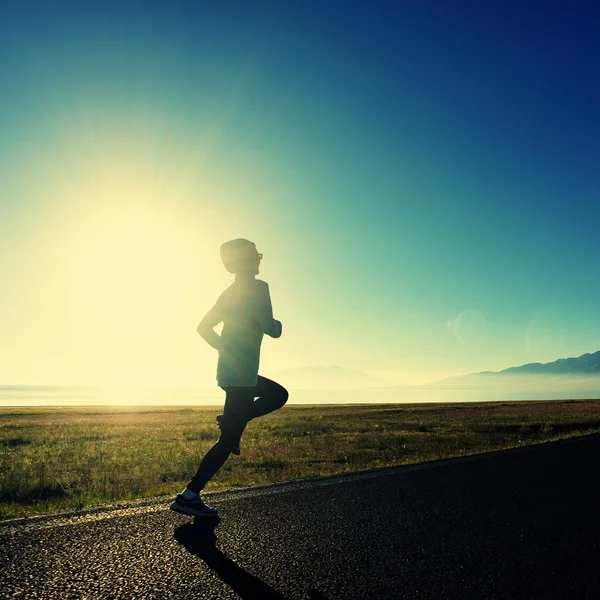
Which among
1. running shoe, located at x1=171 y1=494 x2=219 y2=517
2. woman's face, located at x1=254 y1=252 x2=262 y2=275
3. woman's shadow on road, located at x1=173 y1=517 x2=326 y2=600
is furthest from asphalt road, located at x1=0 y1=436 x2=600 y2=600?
woman's face, located at x1=254 y1=252 x2=262 y2=275

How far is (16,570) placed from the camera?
9.72 ft

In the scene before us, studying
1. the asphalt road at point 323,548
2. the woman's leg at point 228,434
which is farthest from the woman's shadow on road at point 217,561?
the woman's leg at point 228,434

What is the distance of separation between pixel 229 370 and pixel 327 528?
1.67 meters

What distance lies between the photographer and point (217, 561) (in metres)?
3.23

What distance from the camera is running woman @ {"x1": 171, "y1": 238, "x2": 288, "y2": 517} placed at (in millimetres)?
4406

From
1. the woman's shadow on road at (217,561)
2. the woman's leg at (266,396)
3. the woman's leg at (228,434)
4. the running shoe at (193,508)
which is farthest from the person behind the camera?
the woman's leg at (266,396)

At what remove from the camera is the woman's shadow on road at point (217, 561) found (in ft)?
8.98

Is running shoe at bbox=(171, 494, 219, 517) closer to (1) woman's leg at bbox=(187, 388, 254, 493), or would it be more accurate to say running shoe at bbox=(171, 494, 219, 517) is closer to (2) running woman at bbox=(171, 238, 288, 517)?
(2) running woman at bbox=(171, 238, 288, 517)

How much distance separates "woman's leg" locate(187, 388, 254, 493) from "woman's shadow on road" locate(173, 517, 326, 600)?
1.23 feet

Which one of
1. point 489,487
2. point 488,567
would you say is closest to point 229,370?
point 488,567

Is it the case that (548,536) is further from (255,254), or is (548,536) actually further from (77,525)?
(77,525)

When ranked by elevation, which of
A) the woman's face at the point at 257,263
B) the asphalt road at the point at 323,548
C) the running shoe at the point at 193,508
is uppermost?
the woman's face at the point at 257,263

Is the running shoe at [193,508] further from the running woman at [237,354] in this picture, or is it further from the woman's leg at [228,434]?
the woman's leg at [228,434]

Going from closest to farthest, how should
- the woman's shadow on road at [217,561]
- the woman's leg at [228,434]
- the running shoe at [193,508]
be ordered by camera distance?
the woman's shadow on road at [217,561] → the running shoe at [193,508] → the woman's leg at [228,434]
